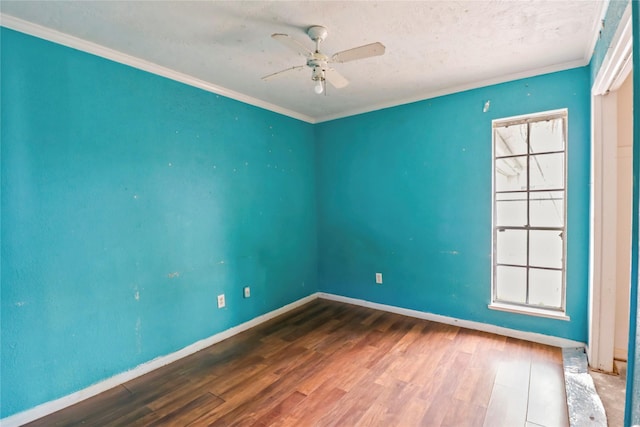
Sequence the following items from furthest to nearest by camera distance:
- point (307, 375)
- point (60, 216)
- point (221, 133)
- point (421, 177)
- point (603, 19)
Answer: point (421, 177) < point (221, 133) < point (307, 375) < point (60, 216) < point (603, 19)

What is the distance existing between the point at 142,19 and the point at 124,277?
175 centimetres

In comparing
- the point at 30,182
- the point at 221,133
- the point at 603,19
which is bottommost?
the point at 30,182

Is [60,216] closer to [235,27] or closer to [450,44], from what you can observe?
[235,27]

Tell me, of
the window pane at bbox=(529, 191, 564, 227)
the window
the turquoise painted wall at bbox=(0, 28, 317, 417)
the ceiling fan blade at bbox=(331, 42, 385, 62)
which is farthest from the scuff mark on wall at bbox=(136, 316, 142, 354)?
the window pane at bbox=(529, 191, 564, 227)

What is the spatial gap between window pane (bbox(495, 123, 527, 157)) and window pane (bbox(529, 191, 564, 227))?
45cm

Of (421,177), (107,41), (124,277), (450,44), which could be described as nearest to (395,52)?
(450,44)

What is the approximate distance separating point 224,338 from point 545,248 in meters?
3.14

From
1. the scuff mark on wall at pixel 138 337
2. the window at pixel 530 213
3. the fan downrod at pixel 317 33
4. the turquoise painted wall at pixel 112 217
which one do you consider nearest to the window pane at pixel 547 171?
the window at pixel 530 213

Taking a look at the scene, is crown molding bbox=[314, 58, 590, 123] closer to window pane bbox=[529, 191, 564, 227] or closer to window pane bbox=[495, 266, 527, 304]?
window pane bbox=[529, 191, 564, 227]

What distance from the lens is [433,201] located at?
3.15m

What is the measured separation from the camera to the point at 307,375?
89.4 inches

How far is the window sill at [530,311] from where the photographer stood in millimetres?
2570

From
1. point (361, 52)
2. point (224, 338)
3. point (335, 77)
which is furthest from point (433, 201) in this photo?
point (224, 338)

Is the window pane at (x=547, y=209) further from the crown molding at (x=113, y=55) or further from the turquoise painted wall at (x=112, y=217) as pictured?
the crown molding at (x=113, y=55)
